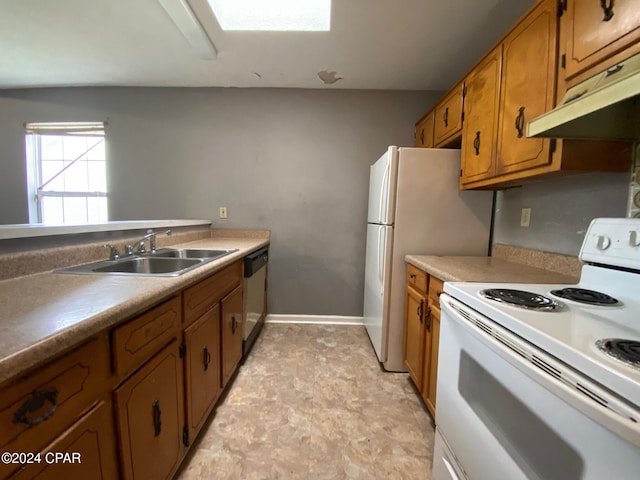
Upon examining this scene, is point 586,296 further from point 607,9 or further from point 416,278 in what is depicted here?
point 607,9

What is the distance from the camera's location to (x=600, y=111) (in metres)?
0.90

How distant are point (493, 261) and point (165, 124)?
3162 mm

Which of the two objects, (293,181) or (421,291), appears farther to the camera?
(293,181)

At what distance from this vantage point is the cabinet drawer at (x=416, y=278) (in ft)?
5.18

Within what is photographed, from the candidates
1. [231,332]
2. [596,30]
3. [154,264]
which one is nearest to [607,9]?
[596,30]

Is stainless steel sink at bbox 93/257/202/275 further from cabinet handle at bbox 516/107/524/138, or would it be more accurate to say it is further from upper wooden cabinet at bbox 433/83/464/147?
upper wooden cabinet at bbox 433/83/464/147

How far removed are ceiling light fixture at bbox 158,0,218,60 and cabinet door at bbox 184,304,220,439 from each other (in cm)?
178

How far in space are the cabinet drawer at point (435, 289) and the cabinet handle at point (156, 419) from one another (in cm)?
131

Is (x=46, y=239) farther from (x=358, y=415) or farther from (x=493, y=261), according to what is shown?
(x=493, y=261)

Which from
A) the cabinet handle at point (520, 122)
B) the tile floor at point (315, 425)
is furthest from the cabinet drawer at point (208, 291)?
the cabinet handle at point (520, 122)

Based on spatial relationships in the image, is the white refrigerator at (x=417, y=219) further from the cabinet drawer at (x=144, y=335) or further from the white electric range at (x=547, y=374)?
the cabinet drawer at (x=144, y=335)

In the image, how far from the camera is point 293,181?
9.05ft

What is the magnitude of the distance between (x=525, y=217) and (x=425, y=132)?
1.16m

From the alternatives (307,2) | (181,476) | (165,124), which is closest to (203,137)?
(165,124)
